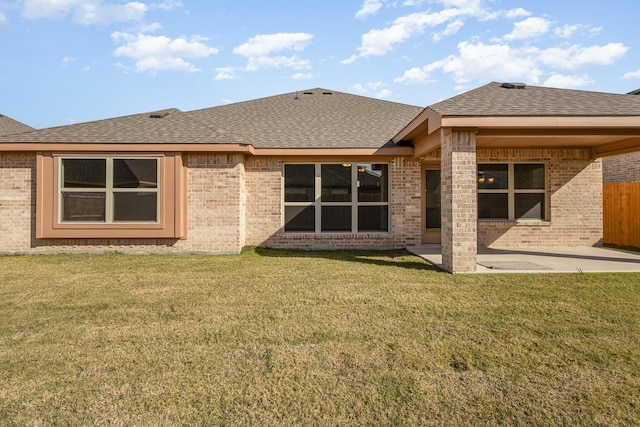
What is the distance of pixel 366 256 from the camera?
8805 mm

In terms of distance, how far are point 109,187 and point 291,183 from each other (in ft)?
16.0

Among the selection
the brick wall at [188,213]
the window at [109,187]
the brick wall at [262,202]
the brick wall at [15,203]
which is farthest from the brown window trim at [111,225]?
the brick wall at [262,202]

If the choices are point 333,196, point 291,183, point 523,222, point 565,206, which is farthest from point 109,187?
point 565,206

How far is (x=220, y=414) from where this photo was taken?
2.26 meters

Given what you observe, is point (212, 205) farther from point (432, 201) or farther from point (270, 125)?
point (432, 201)

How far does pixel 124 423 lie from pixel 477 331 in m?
3.30

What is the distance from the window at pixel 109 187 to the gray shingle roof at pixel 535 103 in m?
7.33

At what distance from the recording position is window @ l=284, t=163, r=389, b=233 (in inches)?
405

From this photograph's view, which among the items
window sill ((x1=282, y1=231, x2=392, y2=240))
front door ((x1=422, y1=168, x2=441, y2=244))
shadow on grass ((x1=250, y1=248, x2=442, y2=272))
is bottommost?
shadow on grass ((x1=250, y1=248, x2=442, y2=272))

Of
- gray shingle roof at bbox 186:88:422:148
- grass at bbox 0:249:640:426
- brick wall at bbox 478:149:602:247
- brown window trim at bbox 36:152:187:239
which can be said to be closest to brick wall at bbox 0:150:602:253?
brick wall at bbox 478:149:602:247

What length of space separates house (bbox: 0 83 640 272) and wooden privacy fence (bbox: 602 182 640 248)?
189 centimetres

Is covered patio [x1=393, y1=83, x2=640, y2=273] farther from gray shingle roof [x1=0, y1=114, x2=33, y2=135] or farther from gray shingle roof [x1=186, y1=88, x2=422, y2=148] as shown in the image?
gray shingle roof [x1=0, y1=114, x2=33, y2=135]

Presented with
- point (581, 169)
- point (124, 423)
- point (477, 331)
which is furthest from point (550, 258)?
point (124, 423)

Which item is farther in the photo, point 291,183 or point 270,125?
point 270,125
